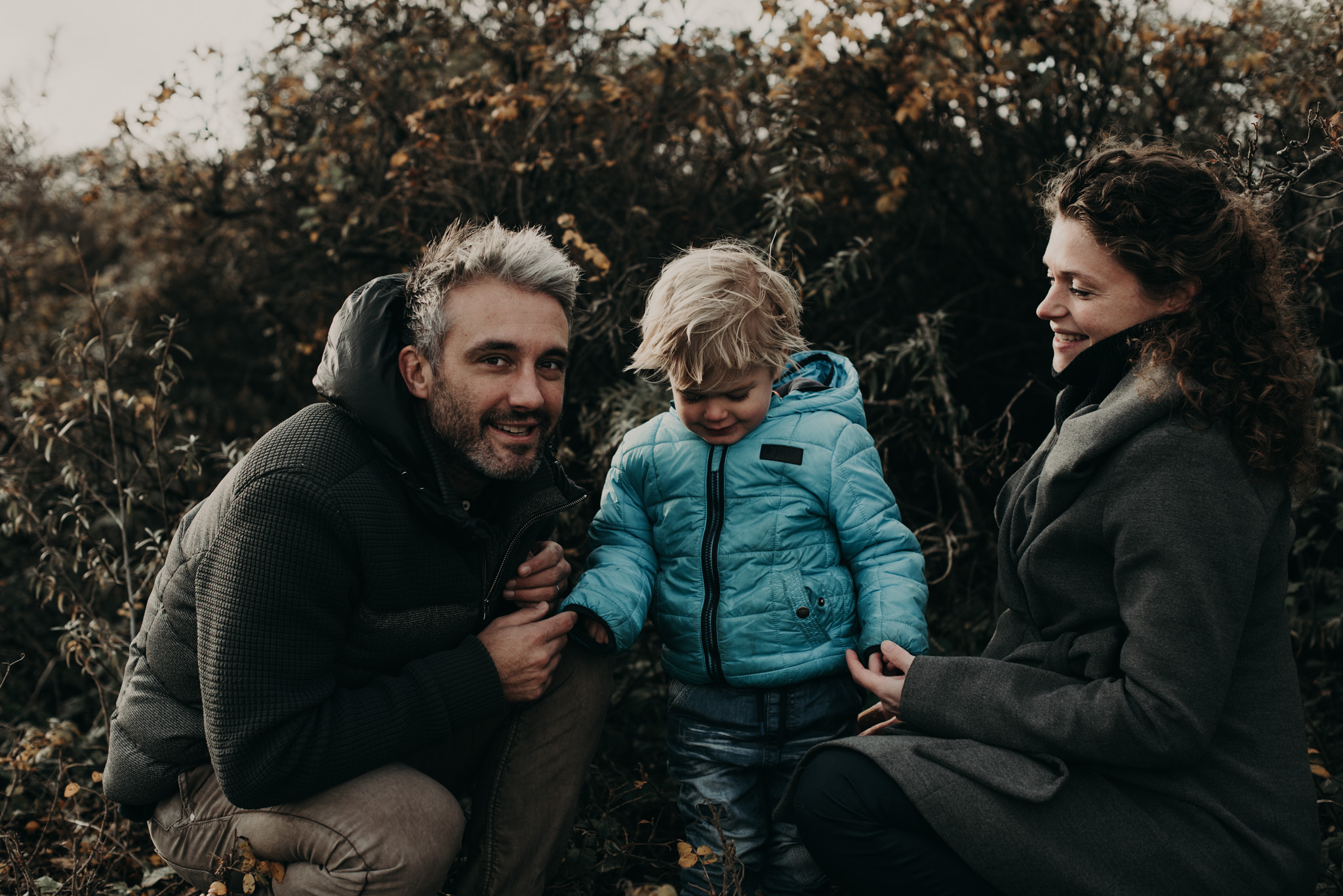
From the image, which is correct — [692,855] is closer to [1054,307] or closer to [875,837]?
[875,837]

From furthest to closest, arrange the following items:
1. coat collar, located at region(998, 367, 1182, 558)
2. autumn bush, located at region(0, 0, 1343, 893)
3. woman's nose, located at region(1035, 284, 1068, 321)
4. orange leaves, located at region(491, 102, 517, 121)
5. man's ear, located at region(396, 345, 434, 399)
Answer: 1. orange leaves, located at region(491, 102, 517, 121)
2. autumn bush, located at region(0, 0, 1343, 893)
3. man's ear, located at region(396, 345, 434, 399)
4. woman's nose, located at region(1035, 284, 1068, 321)
5. coat collar, located at region(998, 367, 1182, 558)

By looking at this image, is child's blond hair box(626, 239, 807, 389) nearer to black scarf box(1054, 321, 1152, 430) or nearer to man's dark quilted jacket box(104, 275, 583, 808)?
man's dark quilted jacket box(104, 275, 583, 808)

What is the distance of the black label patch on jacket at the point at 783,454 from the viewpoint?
7.47ft

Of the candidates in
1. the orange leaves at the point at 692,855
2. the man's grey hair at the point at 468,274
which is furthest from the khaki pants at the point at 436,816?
the man's grey hair at the point at 468,274

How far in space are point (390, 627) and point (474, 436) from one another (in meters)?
0.49

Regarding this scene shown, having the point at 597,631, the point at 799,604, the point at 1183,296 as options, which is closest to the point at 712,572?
the point at 799,604

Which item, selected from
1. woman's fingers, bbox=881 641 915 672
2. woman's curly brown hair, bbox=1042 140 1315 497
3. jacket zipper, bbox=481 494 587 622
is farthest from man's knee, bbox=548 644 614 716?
woman's curly brown hair, bbox=1042 140 1315 497

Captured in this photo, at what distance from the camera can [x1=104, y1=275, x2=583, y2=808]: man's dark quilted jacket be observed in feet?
6.16

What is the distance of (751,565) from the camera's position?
2.27 meters

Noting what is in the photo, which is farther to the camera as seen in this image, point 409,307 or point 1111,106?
point 1111,106

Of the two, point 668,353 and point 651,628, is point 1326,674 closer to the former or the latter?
point 651,628

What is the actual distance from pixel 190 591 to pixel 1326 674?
3.68m

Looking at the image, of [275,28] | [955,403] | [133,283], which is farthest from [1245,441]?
[133,283]

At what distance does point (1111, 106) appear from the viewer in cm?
403
